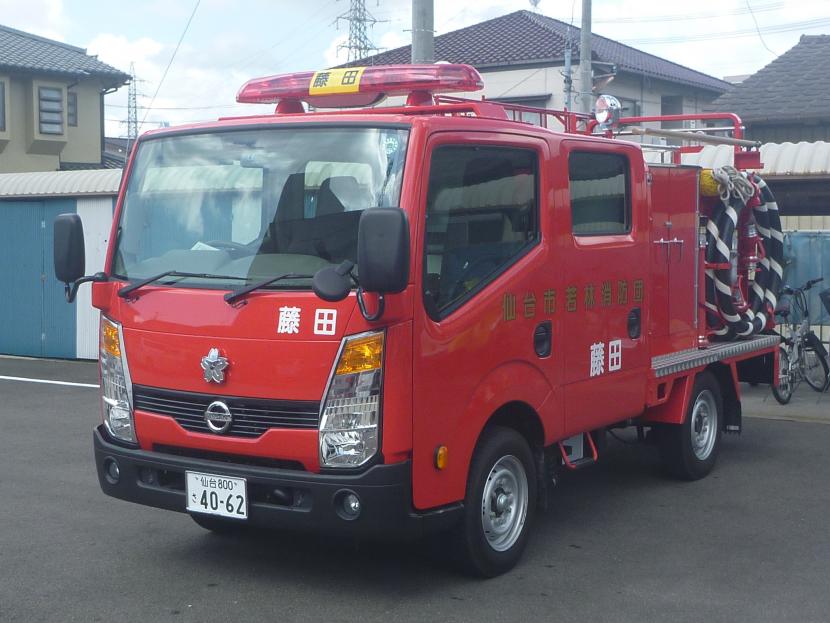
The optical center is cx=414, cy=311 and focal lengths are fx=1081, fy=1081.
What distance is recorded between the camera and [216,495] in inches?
201

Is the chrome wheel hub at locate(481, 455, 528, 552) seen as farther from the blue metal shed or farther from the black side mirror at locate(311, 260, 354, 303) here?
the blue metal shed

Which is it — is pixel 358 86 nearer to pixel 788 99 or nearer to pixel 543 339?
pixel 543 339

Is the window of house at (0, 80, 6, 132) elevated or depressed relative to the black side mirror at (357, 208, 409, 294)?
elevated

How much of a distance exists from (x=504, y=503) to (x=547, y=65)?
30038 millimetres

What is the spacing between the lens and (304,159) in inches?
207

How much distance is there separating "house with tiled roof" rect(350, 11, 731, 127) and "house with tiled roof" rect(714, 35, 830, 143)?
15.5ft

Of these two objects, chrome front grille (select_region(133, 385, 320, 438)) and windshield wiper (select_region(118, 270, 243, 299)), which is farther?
windshield wiper (select_region(118, 270, 243, 299))

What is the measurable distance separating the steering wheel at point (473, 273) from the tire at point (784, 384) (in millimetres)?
6312

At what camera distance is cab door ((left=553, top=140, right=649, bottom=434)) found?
237 inches

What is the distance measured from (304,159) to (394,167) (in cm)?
52

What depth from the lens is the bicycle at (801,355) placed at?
1112cm

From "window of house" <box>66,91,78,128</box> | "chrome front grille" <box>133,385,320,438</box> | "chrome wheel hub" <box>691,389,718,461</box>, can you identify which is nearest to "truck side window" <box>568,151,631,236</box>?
"chrome wheel hub" <box>691,389,718,461</box>

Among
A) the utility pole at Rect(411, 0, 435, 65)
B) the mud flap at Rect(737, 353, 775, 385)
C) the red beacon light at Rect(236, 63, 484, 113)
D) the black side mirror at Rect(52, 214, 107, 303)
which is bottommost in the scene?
the mud flap at Rect(737, 353, 775, 385)

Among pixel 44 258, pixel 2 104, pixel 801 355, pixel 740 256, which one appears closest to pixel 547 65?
pixel 2 104
